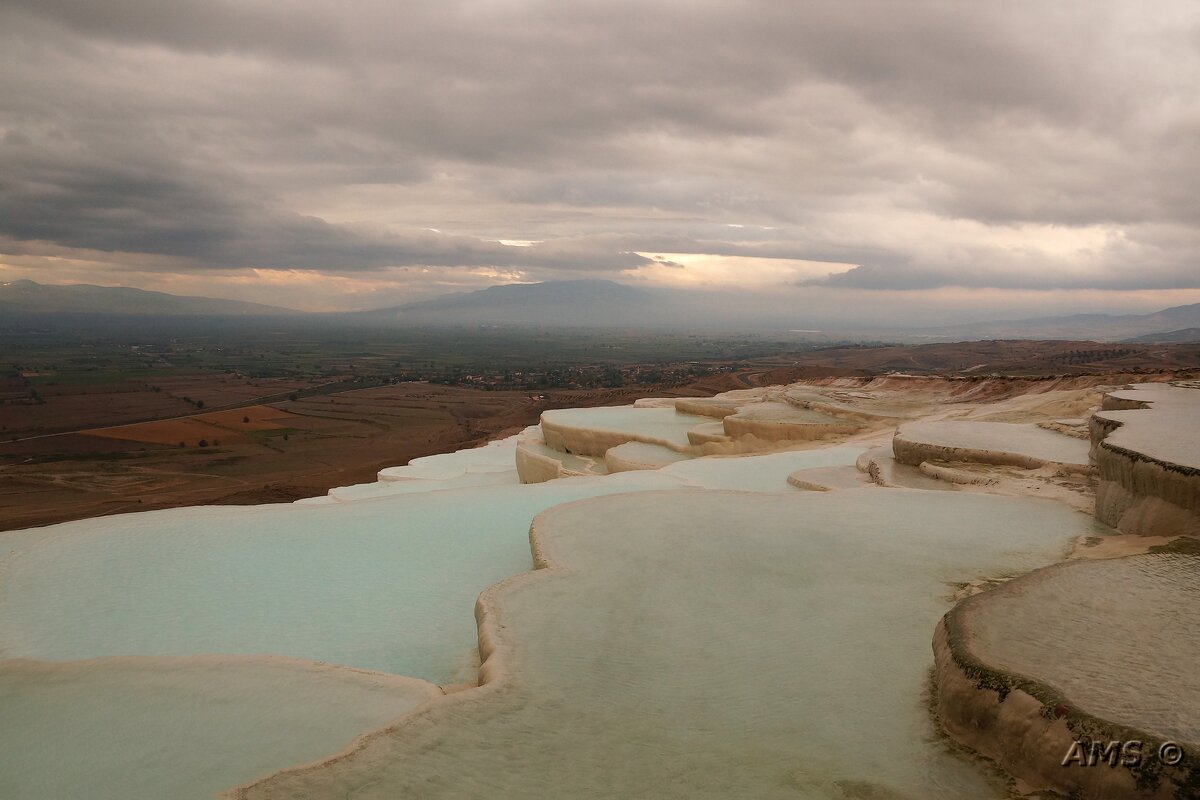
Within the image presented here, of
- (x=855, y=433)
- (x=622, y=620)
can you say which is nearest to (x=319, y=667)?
(x=622, y=620)

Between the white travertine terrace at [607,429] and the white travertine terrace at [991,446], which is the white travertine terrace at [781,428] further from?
the white travertine terrace at [991,446]

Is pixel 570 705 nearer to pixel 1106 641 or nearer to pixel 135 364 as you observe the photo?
pixel 1106 641

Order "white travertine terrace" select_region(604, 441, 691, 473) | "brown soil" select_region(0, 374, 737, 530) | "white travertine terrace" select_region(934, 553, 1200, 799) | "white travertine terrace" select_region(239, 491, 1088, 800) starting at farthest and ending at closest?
"brown soil" select_region(0, 374, 737, 530)
"white travertine terrace" select_region(604, 441, 691, 473)
"white travertine terrace" select_region(239, 491, 1088, 800)
"white travertine terrace" select_region(934, 553, 1200, 799)

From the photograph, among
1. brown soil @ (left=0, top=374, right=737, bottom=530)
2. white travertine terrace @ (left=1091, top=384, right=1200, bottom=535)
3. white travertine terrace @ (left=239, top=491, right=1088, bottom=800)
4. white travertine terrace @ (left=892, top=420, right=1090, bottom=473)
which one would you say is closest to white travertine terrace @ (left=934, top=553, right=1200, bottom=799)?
white travertine terrace @ (left=239, top=491, right=1088, bottom=800)

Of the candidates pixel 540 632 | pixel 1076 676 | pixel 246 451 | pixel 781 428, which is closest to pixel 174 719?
pixel 540 632

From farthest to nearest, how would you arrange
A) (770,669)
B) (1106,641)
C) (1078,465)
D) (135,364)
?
(135,364), (1078,465), (770,669), (1106,641)

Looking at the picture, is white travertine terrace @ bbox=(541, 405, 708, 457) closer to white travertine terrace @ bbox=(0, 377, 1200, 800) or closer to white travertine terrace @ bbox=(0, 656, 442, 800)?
white travertine terrace @ bbox=(0, 377, 1200, 800)
